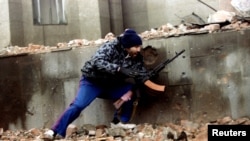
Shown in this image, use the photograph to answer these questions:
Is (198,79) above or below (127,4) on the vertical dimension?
below

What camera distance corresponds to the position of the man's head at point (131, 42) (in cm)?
529

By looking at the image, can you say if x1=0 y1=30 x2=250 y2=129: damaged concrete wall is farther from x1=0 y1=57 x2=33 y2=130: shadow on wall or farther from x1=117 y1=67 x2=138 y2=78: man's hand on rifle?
x1=117 y1=67 x2=138 y2=78: man's hand on rifle

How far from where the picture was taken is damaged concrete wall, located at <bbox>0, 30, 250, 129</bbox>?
5527 mm

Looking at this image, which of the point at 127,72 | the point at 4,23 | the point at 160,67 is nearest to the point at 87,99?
the point at 127,72

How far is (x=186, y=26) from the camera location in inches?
252

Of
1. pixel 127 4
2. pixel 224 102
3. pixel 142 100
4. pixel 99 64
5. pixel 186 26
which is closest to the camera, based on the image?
pixel 99 64

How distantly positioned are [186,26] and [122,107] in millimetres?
1694

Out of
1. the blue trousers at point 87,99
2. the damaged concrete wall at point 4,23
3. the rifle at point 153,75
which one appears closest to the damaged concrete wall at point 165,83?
the rifle at point 153,75

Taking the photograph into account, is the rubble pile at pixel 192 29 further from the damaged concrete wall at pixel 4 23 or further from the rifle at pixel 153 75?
the damaged concrete wall at pixel 4 23

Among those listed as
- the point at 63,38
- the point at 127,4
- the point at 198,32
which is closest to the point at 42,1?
the point at 63,38

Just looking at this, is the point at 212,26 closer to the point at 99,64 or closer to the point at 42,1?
the point at 99,64

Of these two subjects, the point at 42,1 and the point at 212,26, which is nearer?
the point at 212,26

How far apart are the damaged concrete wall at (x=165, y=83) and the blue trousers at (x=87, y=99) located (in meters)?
0.33

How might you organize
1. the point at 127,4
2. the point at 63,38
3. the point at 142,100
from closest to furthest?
the point at 142,100 < the point at 63,38 < the point at 127,4
